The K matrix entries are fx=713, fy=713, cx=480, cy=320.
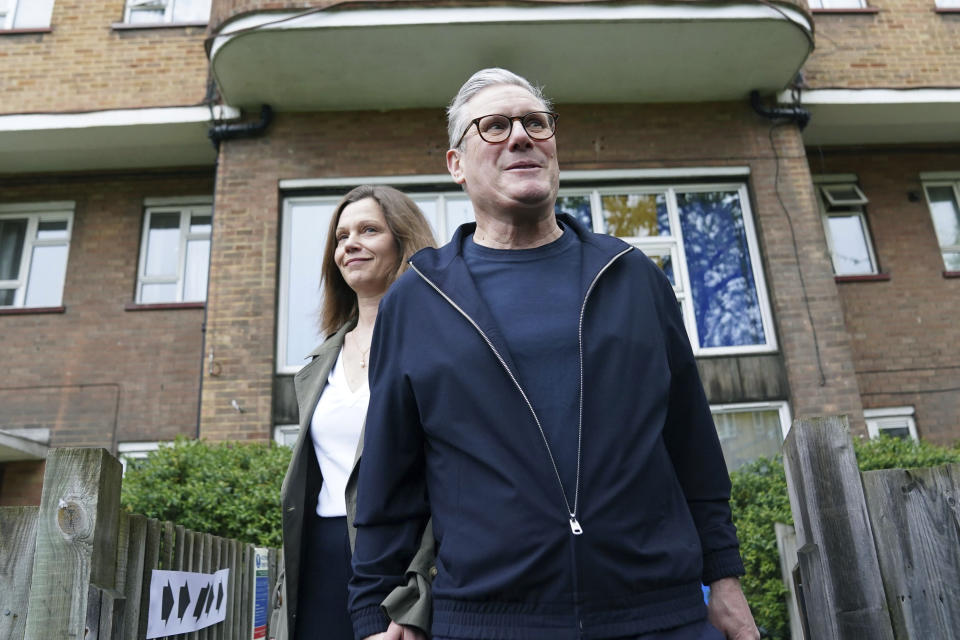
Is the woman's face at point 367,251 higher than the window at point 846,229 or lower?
lower

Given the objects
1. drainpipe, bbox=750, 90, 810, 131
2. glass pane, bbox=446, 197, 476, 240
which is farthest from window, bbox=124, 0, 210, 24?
drainpipe, bbox=750, 90, 810, 131

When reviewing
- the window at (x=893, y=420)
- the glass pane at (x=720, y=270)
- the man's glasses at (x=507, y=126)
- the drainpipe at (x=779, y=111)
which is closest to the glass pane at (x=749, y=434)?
the glass pane at (x=720, y=270)

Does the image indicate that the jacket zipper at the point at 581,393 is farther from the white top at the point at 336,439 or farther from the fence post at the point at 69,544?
the fence post at the point at 69,544

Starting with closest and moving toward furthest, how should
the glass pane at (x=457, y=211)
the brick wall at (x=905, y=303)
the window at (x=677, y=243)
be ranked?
the window at (x=677, y=243) → the glass pane at (x=457, y=211) → the brick wall at (x=905, y=303)

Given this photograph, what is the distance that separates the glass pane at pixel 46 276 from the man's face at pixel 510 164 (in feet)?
32.2

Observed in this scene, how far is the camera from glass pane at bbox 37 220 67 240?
1020 centimetres

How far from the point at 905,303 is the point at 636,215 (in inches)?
168

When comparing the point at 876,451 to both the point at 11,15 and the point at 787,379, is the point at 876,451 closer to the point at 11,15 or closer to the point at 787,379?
the point at 787,379

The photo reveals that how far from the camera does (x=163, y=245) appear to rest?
33.4ft

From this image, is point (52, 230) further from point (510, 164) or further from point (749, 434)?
point (510, 164)

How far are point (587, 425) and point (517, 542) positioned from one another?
0.29 metres

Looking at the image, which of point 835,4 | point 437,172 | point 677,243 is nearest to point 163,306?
point 437,172

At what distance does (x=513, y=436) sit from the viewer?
1.54 metres

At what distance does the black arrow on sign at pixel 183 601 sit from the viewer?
8.01 ft
